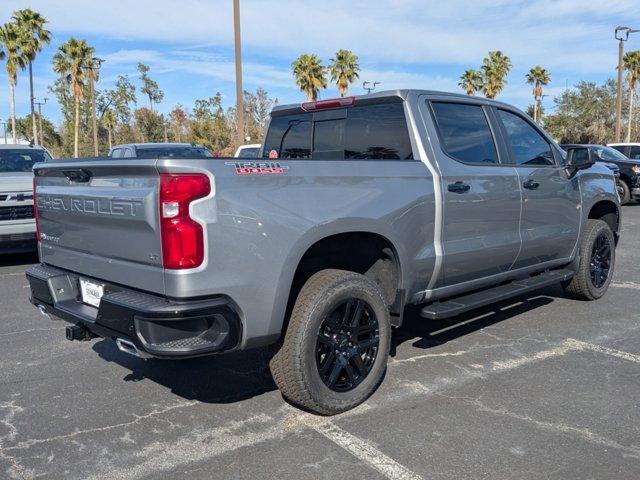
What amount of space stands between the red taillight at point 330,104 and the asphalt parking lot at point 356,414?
6.70 feet

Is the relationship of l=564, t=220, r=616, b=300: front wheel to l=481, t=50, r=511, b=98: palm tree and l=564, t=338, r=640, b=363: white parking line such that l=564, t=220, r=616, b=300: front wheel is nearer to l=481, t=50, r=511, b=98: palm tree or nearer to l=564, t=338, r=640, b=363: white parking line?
l=564, t=338, r=640, b=363: white parking line

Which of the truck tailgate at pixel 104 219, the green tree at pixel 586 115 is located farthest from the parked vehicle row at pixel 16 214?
the green tree at pixel 586 115

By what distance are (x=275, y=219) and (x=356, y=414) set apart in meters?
1.36

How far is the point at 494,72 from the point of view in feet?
144

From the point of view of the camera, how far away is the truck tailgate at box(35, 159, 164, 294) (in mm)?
3094

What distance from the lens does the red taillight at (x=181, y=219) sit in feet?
9.75

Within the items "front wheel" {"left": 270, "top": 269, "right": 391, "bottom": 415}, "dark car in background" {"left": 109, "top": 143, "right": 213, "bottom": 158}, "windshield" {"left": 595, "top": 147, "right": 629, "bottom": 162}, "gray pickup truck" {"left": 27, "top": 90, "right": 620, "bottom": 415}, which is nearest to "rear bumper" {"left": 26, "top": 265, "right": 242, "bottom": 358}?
"gray pickup truck" {"left": 27, "top": 90, "right": 620, "bottom": 415}

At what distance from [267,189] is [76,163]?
124 cm

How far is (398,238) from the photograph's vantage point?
399 centimetres

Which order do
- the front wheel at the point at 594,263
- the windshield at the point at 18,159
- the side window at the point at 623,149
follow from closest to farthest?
the front wheel at the point at 594,263
the windshield at the point at 18,159
the side window at the point at 623,149

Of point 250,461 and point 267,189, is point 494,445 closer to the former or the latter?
point 250,461

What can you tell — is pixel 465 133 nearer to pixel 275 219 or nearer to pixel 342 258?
pixel 342 258

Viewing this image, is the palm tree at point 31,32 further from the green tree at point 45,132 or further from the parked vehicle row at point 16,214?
the parked vehicle row at point 16,214

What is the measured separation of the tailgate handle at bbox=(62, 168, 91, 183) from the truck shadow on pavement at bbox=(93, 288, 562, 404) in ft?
4.90
